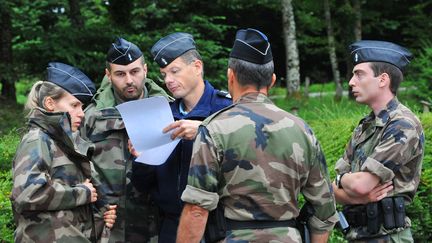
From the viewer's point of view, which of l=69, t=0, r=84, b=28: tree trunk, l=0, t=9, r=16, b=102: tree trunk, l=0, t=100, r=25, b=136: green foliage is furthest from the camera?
l=69, t=0, r=84, b=28: tree trunk

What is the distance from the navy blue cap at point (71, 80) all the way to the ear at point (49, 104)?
0.35ft

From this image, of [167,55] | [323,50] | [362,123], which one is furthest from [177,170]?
[323,50]

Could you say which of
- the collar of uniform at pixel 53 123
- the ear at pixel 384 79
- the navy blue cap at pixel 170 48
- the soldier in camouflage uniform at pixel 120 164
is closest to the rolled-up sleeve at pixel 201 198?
the collar of uniform at pixel 53 123

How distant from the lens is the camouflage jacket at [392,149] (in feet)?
12.0

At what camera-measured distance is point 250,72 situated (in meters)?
3.10

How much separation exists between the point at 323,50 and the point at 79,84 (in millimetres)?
21808

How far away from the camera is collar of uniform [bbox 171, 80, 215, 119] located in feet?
12.4

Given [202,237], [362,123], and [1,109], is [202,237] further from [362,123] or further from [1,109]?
[1,109]

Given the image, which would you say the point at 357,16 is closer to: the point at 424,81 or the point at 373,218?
the point at 424,81

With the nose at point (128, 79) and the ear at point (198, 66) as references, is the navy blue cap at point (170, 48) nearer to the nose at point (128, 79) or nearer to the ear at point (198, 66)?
the ear at point (198, 66)

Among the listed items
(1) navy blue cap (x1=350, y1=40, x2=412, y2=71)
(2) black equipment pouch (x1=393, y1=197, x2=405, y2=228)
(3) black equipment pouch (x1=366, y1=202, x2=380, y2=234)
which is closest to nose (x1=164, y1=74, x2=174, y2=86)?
(1) navy blue cap (x1=350, y1=40, x2=412, y2=71)

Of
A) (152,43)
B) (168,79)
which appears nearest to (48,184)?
(168,79)

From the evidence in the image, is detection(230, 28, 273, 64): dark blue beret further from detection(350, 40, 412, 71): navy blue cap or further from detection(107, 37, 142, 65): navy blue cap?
detection(107, 37, 142, 65): navy blue cap

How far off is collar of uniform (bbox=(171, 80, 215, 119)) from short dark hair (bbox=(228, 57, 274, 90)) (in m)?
0.71
